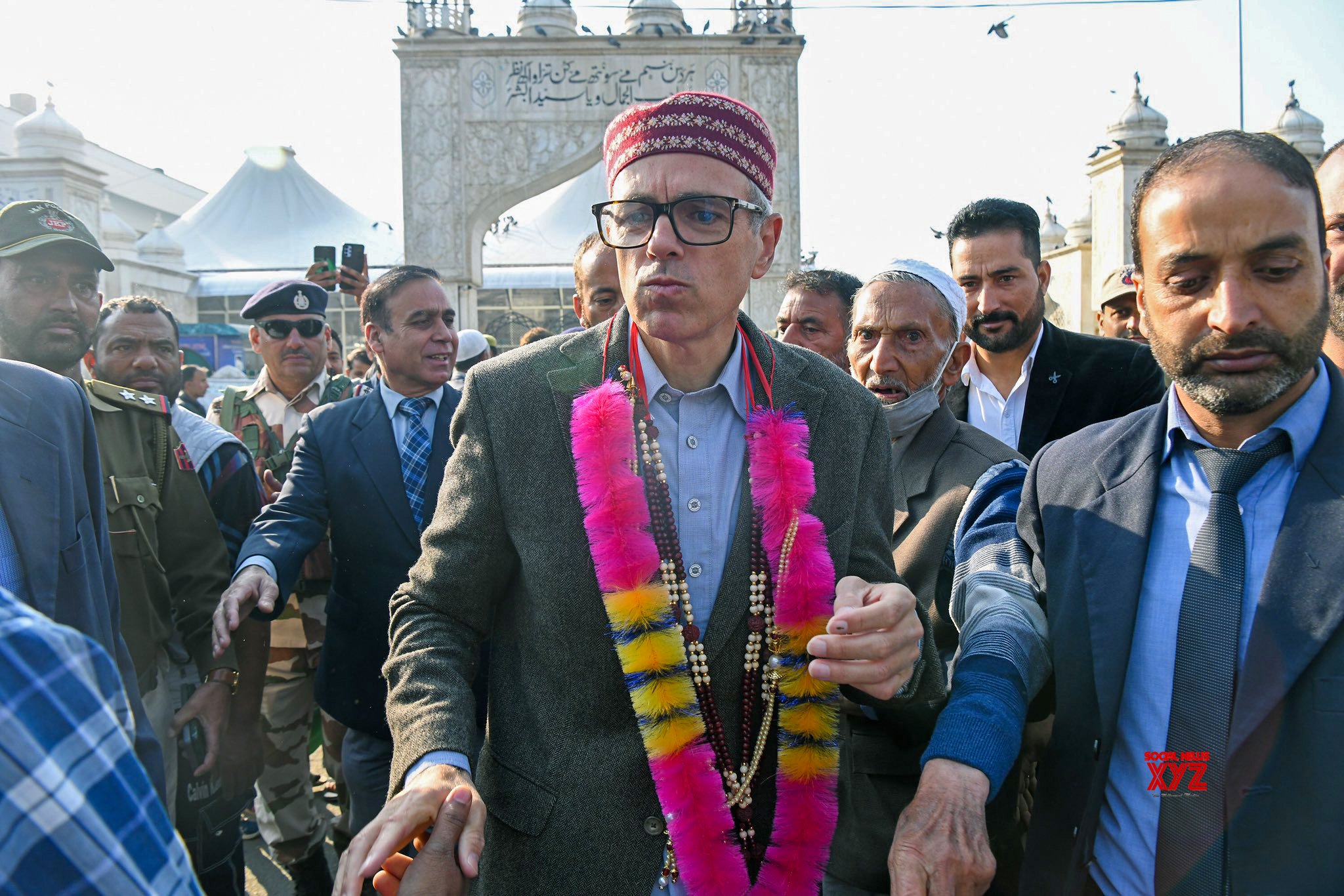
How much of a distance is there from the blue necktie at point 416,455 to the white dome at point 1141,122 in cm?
1213

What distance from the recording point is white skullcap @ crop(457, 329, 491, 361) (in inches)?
219

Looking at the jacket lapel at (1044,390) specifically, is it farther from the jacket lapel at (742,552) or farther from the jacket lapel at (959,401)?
the jacket lapel at (742,552)

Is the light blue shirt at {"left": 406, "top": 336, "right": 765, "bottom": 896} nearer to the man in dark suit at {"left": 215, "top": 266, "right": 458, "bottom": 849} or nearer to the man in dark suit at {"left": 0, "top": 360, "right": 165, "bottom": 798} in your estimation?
the man in dark suit at {"left": 0, "top": 360, "right": 165, "bottom": 798}

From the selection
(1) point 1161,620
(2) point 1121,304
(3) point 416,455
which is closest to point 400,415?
(3) point 416,455

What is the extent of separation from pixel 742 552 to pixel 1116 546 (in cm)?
59

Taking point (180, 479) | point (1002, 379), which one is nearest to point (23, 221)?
point (180, 479)

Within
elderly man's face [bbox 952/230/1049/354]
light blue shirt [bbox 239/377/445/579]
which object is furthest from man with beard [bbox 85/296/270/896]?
elderly man's face [bbox 952/230/1049/354]

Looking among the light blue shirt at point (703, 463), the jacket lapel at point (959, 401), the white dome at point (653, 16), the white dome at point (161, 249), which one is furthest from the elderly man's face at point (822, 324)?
the white dome at point (161, 249)

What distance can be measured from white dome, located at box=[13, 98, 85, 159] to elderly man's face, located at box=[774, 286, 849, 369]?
493 inches

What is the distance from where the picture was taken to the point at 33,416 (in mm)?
1678

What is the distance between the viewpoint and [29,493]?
162cm

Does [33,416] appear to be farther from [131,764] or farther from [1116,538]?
[1116,538]

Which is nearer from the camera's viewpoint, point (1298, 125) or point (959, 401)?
point (959, 401)

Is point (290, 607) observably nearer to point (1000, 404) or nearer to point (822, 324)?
point (822, 324)
